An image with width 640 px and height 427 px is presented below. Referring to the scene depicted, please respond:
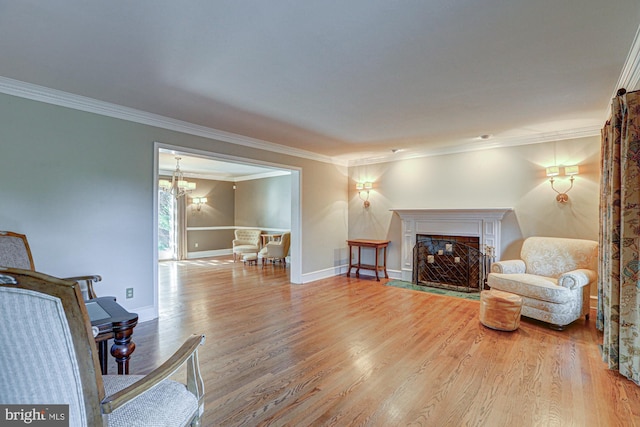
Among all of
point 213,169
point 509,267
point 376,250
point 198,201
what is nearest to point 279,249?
point 376,250

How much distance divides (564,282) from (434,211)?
224 centimetres

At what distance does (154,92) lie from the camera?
2.95 m

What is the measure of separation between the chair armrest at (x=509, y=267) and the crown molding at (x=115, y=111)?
3.83 meters

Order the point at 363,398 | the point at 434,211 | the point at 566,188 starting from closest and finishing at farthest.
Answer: the point at 363,398 → the point at 566,188 → the point at 434,211

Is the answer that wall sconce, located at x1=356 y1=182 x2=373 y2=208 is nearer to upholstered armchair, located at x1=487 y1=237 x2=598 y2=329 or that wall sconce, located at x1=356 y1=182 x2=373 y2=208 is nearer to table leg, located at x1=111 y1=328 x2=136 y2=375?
upholstered armchair, located at x1=487 y1=237 x2=598 y2=329

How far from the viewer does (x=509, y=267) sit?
396 centimetres

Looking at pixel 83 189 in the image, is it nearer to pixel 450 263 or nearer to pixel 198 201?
pixel 450 263

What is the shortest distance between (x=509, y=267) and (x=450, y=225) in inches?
53.8

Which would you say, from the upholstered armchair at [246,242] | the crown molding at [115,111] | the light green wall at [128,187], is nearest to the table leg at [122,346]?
the light green wall at [128,187]

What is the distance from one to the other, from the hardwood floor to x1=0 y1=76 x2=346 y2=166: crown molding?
245 cm

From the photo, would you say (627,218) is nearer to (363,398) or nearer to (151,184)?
(363,398)

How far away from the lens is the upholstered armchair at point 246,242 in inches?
314

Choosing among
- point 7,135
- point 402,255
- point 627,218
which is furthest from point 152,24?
point 402,255

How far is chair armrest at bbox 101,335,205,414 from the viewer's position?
1021mm
